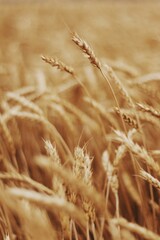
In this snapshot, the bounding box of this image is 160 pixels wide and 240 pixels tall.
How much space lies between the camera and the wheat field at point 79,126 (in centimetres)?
52

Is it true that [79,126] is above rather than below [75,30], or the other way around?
below

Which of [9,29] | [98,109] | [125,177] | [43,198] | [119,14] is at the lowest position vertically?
[43,198]

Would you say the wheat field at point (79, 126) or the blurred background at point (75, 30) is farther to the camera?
the blurred background at point (75, 30)

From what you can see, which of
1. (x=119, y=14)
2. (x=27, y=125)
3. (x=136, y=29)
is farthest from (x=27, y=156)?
(x=119, y=14)

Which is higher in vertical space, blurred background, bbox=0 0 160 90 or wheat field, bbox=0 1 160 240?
blurred background, bbox=0 0 160 90

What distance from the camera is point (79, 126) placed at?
179 centimetres

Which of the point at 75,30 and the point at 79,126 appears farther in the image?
the point at 75,30

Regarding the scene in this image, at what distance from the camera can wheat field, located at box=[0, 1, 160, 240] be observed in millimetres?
521

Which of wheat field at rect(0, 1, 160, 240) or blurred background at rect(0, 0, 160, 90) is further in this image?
blurred background at rect(0, 0, 160, 90)

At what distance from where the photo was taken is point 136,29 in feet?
15.2

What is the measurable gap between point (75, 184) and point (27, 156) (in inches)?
42.6

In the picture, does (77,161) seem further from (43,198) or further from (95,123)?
(95,123)

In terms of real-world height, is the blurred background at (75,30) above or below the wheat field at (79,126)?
above

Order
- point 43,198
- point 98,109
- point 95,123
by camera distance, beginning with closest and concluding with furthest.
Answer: point 43,198 → point 98,109 → point 95,123
